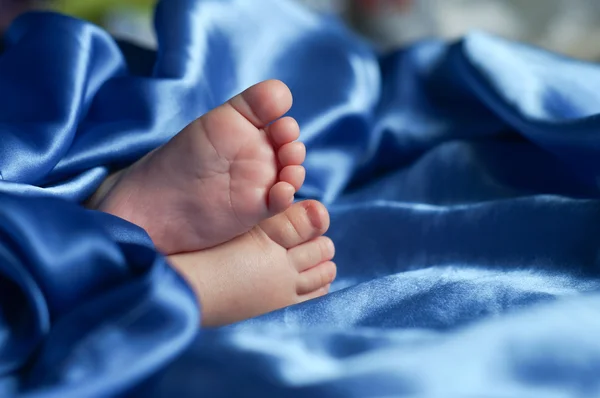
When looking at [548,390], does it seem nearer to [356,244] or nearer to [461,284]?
[461,284]

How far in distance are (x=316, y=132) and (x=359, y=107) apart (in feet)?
0.24

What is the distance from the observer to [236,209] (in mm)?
566

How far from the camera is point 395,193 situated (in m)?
0.81

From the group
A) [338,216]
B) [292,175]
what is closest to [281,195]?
[292,175]

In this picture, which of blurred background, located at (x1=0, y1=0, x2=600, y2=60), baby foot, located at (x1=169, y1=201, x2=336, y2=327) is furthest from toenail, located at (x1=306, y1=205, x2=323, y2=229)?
blurred background, located at (x1=0, y1=0, x2=600, y2=60)

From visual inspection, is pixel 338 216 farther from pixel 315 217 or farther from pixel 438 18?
pixel 438 18

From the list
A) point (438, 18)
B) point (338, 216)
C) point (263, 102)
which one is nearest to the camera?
point (263, 102)

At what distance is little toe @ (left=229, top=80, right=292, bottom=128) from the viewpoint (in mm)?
542

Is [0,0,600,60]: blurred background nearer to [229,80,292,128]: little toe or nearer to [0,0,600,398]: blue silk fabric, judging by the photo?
[0,0,600,398]: blue silk fabric

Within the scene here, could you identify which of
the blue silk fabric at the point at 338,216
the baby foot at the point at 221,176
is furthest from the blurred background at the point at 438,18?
the baby foot at the point at 221,176

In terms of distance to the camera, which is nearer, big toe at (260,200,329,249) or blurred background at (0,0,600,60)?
big toe at (260,200,329,249)

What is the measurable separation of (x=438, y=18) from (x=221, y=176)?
974mm

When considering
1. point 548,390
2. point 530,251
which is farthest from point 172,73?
point 548,390

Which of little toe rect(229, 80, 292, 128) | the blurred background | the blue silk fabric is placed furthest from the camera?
the blurred background
